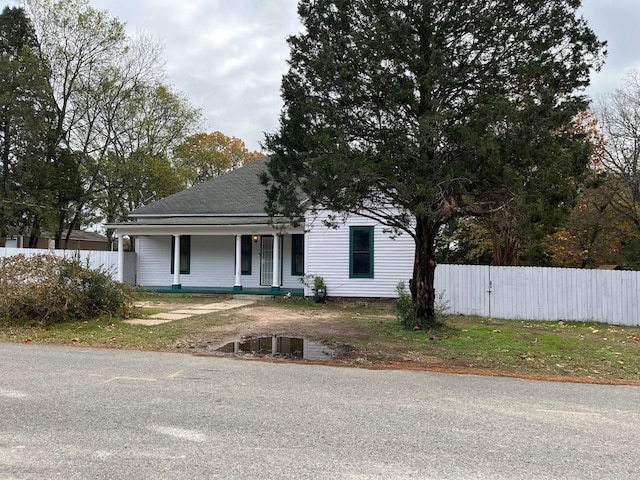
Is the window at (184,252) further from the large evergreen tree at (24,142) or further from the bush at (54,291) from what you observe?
the large evergreen tree at (24,142)

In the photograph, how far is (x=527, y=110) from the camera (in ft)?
25.6

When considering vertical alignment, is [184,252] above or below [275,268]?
above

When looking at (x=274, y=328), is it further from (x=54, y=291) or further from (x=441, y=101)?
(x=441, y=101)

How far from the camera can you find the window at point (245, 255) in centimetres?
2094

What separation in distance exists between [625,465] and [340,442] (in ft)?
7.57

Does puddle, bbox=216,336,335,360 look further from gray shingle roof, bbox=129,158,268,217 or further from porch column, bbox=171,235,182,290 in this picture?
porch column, bbox=171,235,182,290

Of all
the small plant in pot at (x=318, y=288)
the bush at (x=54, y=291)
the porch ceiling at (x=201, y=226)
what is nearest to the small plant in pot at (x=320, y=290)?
the small plant in pot at (x=318, y=288)

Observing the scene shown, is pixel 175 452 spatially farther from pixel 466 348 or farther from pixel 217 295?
pixel 217 295

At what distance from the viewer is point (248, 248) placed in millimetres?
20969

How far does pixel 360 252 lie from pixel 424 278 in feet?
24.2

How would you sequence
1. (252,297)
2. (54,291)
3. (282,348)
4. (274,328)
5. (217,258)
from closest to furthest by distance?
(282,348) < (54,291) < (274,328) < (252,297) < (217,258)

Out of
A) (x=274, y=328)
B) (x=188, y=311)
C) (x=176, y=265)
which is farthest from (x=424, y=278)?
(x=176, y=265)

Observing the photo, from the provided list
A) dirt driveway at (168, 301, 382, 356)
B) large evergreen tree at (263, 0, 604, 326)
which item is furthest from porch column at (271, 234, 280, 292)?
large evergreen tree at (263, 0, 604, 326)

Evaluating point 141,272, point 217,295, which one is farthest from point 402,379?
point 141,272
